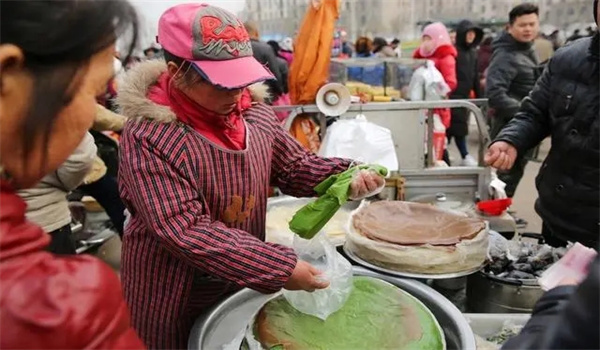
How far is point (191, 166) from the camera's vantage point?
3.74 ft

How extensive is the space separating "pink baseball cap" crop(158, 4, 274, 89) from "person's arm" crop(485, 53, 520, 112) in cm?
319

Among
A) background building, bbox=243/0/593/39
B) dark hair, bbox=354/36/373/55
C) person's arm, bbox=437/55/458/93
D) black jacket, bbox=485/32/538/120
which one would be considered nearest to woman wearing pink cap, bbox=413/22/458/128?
person's arm, bbox=437/55/458/93

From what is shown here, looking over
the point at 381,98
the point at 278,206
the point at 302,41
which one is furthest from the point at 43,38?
the point at 381,98

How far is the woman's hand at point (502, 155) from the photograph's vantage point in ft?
6.30

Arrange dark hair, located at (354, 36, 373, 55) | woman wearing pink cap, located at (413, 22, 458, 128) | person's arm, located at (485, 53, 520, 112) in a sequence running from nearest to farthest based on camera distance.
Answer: person's arm, located at (485, 53, 520, 112) → woman wearing pink cap, located at (413, 22, 458, 128) → dark hair, located at (354, 36, 373, 55)

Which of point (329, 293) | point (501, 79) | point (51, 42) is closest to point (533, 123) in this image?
point (329, 293)

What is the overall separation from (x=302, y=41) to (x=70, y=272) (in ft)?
9.96

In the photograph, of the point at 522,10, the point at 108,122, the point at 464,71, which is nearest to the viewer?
the point at 108,122

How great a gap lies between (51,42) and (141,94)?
0.64 meters

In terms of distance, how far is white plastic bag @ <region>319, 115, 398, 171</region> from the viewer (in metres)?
2.52

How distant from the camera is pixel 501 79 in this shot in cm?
A: 391

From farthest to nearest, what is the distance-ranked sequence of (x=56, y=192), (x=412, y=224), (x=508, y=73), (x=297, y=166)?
(x=508, y=73), (x=56, y=192), (x=412, y=224), (x=297, y=166)

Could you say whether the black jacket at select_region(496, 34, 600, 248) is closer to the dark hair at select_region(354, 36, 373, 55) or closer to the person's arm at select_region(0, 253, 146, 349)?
the person's arm at select_region(0, 253, 146, 349)

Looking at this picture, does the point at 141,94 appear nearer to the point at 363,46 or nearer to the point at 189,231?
the point at 189,231
